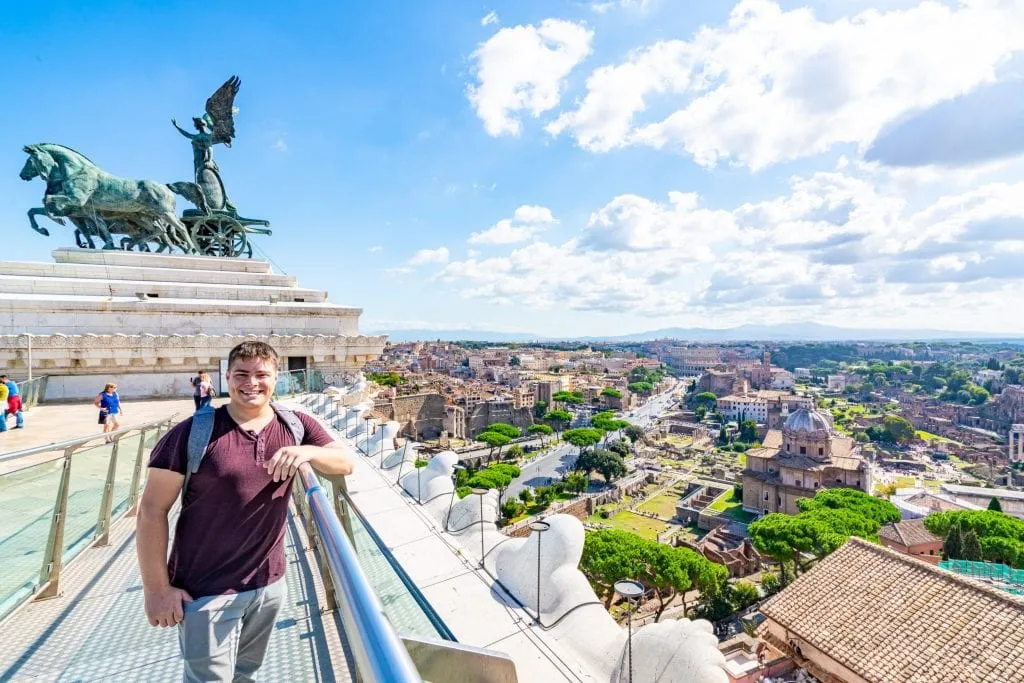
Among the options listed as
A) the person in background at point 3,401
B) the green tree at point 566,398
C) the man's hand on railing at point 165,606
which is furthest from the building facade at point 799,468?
the man's hand on railing at point 165,606

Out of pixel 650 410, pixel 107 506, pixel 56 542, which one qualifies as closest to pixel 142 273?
pixel 107 506

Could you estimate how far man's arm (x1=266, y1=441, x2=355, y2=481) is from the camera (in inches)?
63.8

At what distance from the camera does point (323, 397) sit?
9.73m

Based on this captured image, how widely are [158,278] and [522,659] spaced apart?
12839 mm

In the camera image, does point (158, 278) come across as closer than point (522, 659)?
No

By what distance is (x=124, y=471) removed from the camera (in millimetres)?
3961

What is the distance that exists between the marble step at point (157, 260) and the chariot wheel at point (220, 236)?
5.69 feet

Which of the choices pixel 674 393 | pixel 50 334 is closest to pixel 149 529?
pixel 50 334

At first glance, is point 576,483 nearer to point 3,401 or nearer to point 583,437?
point 583,437

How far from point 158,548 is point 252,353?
0.68 meters

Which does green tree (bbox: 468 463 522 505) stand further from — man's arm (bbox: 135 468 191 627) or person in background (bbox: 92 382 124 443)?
man's arm (bbox: 135 468 191 627)

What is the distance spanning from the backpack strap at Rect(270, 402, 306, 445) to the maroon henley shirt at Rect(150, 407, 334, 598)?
97mm

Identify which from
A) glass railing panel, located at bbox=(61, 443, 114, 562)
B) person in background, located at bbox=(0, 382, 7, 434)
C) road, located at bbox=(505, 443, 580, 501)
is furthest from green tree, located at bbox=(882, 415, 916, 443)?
person in background, located at bbox=(0, 382, 7, 434)

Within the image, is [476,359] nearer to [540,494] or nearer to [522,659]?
[540,494]
